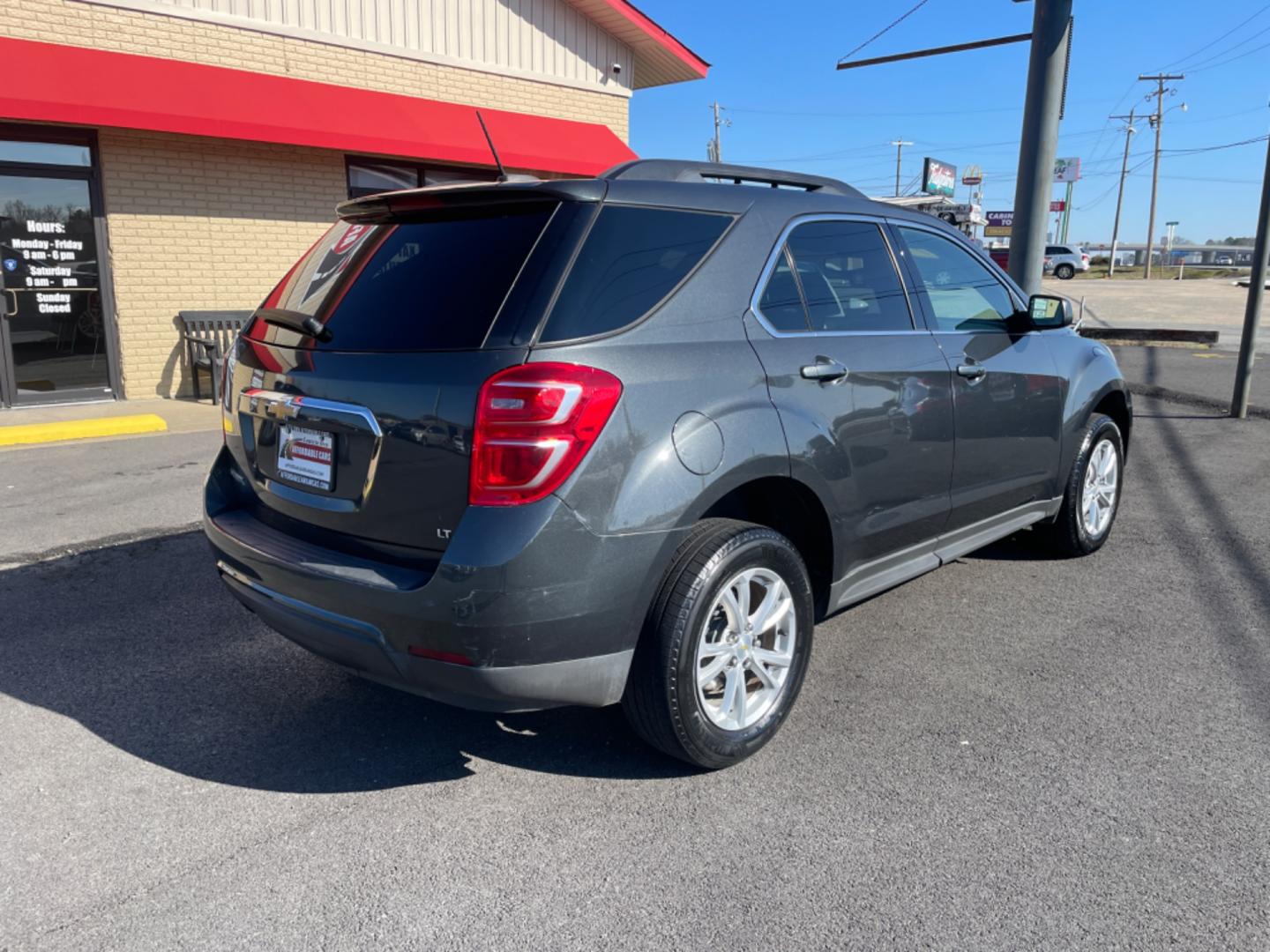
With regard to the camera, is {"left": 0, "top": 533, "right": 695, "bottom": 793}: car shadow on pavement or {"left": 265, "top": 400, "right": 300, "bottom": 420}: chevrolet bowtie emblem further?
{"left": 0, "top": 533, "right": 695, "bottom": 793}: car shadow on pavement

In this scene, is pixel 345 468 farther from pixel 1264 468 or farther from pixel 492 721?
pixel 1264 468

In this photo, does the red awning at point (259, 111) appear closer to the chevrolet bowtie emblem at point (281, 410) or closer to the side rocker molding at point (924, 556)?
the chevrolet bowtie emblem at point (281, 410)

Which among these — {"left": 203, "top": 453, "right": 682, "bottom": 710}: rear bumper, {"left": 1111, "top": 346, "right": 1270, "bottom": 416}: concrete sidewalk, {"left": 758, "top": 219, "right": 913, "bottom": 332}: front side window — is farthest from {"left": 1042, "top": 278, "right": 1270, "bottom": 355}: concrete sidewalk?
{"left": 203, "top": 453, "right": 682, "bottom": 710}: rear bumper

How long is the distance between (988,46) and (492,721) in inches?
488

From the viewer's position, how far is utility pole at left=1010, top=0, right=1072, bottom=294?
10.3m

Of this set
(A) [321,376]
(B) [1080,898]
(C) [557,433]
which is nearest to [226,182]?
(A) [321,376]

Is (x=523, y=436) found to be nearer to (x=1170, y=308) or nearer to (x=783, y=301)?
(x=783, y=301)

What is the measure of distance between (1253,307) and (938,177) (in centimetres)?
4579

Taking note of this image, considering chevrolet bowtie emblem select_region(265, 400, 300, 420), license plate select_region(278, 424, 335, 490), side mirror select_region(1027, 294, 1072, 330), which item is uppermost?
side mirror select_region(1027, 294, 1072, 330)

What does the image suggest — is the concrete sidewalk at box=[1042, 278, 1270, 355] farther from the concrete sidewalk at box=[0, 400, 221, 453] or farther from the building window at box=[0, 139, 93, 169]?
the building window at box=[0, 139, 93, 169]

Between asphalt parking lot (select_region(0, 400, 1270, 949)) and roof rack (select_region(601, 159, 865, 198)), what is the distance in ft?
6.28

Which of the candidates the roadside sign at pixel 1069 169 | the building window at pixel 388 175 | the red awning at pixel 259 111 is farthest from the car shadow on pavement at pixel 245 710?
the roadside sign at pixel 1069 169

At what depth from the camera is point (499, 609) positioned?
8.68ft

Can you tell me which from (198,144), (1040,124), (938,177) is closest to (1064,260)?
(938,177)
